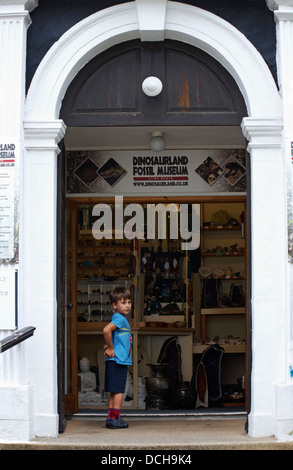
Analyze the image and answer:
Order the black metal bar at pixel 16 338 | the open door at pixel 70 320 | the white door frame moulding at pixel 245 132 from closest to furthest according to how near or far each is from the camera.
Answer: the black metal bar at pixel 16 338 → the white door frame moulding at pixel 245 132 → the open door at pixel 70 320

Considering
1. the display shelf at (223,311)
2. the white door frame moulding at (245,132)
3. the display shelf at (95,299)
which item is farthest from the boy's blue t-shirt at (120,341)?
the display shelf at (223,311)

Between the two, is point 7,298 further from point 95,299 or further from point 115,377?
point 95,299

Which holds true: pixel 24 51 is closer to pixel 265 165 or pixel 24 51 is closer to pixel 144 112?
pixel 144 112

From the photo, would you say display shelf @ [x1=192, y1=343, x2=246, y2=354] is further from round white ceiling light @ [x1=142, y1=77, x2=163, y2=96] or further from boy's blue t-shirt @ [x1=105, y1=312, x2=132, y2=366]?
round white ceiling light @ [x1=142, y1=77, x2=163, y2=96]

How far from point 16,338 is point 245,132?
2.91m

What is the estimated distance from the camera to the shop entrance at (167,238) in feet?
22.2

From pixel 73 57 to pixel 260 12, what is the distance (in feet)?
6.24

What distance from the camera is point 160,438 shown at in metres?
6.19

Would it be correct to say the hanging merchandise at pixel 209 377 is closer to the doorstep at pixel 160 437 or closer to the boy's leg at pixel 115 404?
the doorstep at pixel 160 437

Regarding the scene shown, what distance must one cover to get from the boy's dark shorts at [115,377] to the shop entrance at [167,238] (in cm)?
130

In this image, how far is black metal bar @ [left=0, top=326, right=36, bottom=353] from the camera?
565cm

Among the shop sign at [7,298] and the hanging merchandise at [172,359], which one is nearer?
the shop sign at [7,298]

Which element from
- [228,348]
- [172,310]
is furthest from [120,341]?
[228,348]

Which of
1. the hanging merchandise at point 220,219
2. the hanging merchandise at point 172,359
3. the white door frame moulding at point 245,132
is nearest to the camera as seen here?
the white door frame moulding at point 245,132
